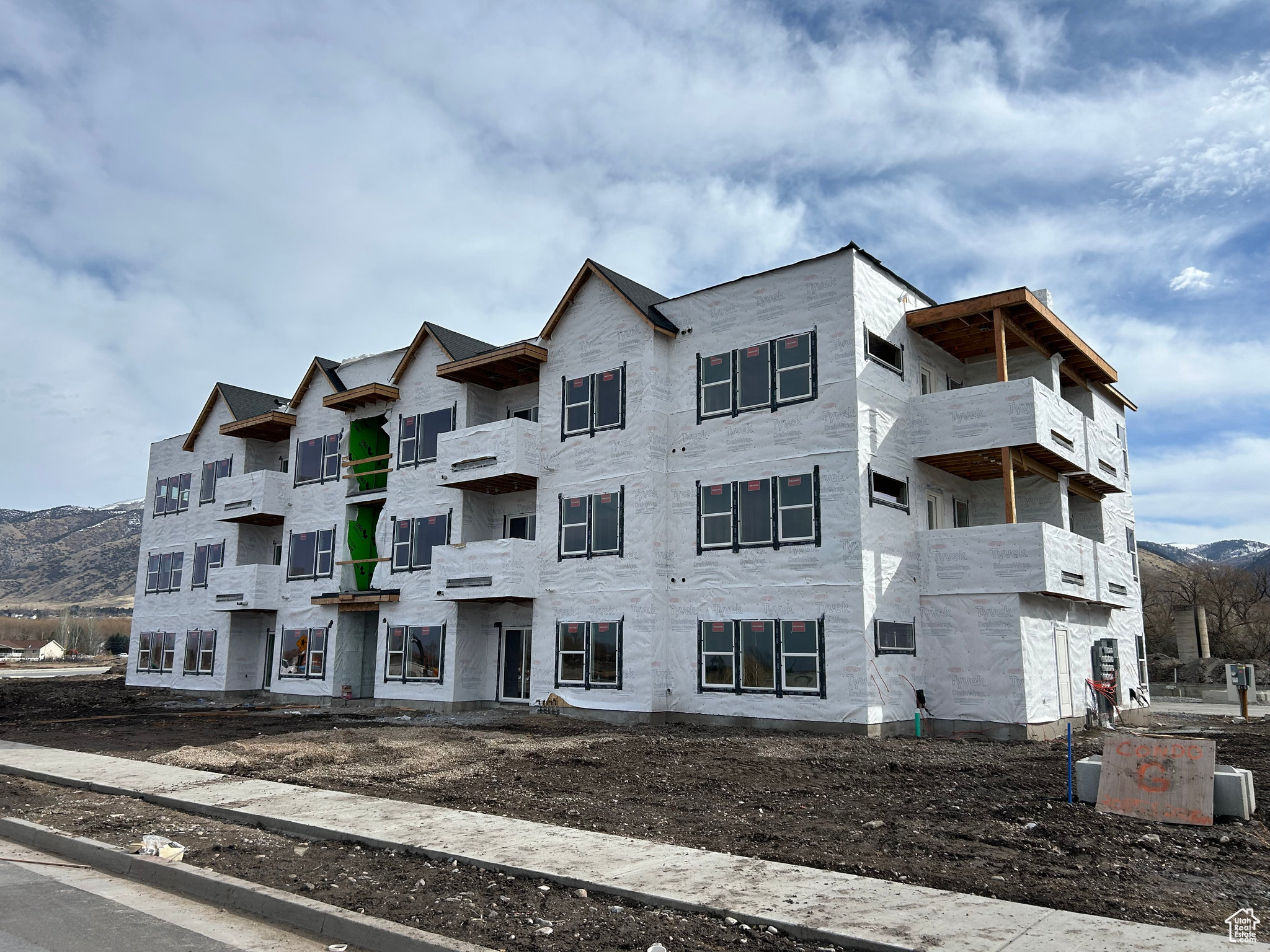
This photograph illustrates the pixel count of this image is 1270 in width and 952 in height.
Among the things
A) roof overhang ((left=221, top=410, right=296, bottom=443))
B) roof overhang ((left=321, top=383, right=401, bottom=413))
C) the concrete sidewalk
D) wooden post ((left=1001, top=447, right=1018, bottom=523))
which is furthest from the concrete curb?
roof overhang ((left=221, top=410, right=296, bottom=443))

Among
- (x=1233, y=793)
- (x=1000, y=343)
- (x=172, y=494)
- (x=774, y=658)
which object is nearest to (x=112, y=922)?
(x=1233, y=793)

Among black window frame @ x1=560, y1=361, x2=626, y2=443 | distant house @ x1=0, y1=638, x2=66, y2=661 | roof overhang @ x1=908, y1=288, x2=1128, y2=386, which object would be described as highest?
roof overhang @ x1=908, y1=288, x2=1128, y2=386

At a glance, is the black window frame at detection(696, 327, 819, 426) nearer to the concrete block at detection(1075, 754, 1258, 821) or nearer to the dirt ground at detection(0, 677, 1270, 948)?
the dirt ground at detection(0, 677, 1270, 948)

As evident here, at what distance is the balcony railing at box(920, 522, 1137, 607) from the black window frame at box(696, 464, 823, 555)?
300cm

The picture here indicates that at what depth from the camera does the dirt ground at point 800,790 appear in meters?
8.12

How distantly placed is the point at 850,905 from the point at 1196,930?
7.77 feet

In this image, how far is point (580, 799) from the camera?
12383 mm

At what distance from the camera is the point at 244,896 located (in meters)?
7.92

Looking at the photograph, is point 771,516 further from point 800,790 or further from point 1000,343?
point 800,790

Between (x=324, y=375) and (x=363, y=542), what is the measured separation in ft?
21.9

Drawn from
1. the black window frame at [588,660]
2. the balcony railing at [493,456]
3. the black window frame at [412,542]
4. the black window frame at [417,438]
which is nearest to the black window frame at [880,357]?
the black window frame at [588,660]

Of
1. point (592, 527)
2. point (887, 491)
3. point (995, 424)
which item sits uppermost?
point (995, 424)

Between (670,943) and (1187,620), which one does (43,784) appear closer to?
(670,943)

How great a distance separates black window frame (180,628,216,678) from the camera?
3688cm
